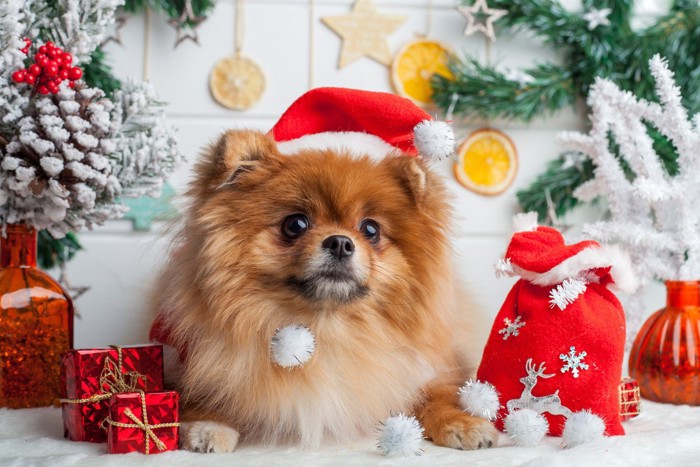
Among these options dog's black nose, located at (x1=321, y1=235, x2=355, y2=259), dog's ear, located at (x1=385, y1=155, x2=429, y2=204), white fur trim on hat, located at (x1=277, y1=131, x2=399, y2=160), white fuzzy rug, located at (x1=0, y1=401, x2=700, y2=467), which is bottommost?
white fuzzy rug, located at (x1=0, y1=401, x2=700, y2=467)

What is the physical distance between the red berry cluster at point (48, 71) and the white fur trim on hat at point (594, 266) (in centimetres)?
116

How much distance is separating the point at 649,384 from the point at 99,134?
1.54m

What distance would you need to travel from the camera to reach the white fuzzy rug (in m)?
1.23

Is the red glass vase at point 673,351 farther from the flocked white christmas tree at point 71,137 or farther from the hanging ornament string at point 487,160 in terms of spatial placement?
the flocked white christmas tree at point 71,137

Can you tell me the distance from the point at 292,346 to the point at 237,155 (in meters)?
0.41

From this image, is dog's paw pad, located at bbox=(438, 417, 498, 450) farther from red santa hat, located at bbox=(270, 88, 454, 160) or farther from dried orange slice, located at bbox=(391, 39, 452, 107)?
dried orange slice, located at bbox=(391, 39, 452, 107)

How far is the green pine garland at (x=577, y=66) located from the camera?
94.8 inches

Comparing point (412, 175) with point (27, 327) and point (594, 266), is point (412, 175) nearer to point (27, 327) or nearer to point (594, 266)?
point (594, 266)

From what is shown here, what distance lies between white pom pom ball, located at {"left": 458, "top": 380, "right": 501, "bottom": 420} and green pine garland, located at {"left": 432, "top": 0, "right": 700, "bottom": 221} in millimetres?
1210

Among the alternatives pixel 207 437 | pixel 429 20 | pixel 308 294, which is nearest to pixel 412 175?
pixel 308 294

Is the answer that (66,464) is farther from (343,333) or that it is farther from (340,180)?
(340,180)

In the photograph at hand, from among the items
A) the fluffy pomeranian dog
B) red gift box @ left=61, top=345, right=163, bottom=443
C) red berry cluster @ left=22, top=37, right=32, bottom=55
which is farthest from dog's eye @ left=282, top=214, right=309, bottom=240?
red berry cluster @ left=22, top=37, right=32, bottom=55

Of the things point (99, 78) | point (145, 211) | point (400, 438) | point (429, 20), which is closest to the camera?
point (400, 438)

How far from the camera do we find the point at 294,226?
1.46 meters
